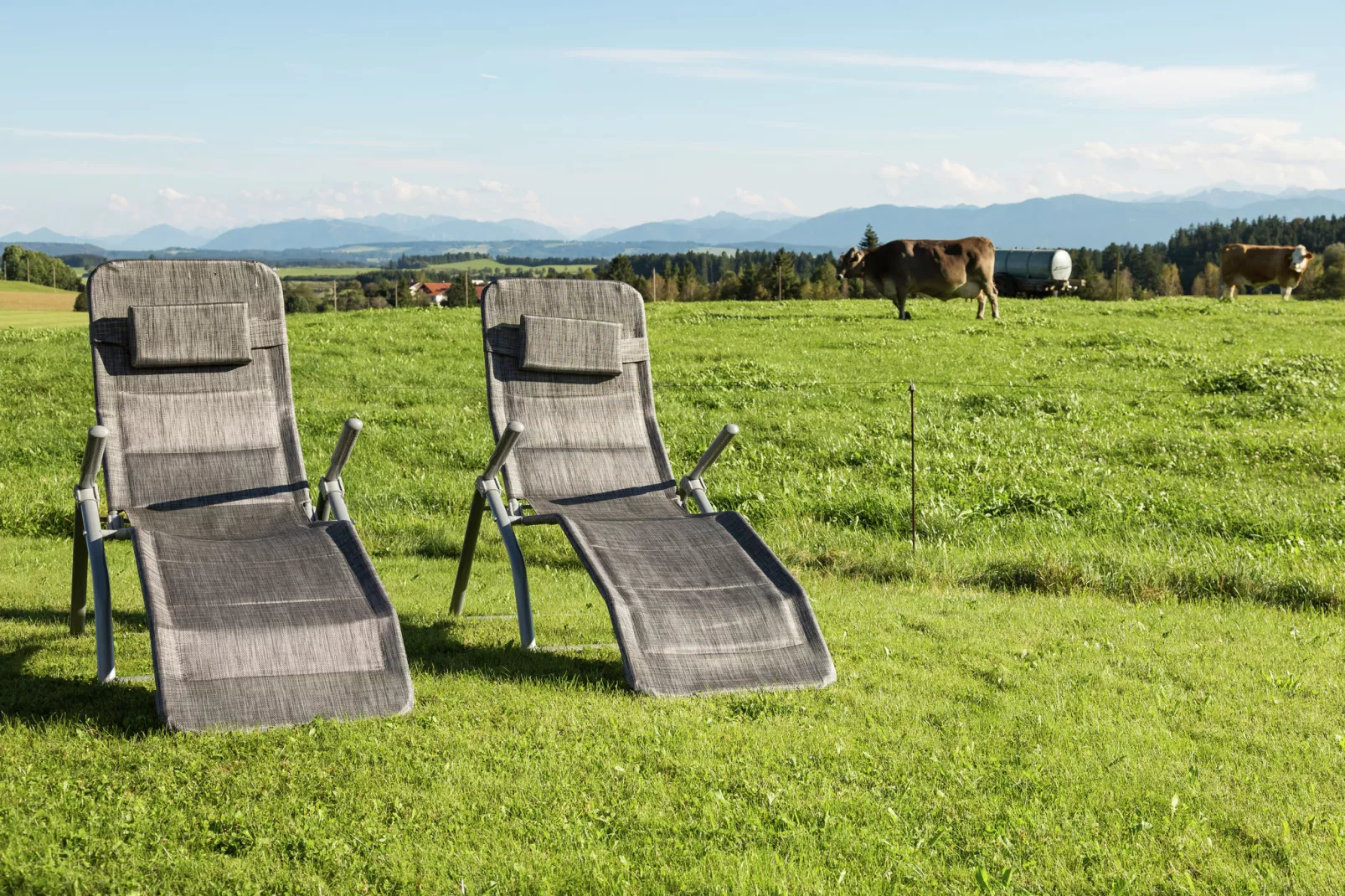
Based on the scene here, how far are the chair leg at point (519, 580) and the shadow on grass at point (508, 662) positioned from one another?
0.29 feet

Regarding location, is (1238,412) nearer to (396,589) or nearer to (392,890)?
(396,589)

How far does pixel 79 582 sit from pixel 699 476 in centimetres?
303

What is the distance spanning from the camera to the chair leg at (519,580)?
201 inches

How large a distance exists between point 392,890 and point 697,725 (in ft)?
4.77

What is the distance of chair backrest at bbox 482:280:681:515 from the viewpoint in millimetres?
6234

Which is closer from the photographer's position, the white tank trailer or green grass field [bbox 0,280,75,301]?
the white tank trailer

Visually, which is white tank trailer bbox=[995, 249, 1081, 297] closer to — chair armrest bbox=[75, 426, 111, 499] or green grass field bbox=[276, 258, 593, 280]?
chair armrest bbox=[75, 426, 111, 499]

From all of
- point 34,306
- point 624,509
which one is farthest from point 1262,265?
point 34,306

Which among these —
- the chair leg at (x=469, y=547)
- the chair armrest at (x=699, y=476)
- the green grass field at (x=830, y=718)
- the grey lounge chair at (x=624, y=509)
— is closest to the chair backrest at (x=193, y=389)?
the green grass field at (x=830, y=718)

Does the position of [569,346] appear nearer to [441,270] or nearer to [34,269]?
[34,269]

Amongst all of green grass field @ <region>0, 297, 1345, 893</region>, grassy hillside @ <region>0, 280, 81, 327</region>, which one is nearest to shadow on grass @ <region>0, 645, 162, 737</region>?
green grass field @ <region>0, 297, 1345, 893</region>

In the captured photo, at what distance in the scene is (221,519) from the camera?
18.3 feet

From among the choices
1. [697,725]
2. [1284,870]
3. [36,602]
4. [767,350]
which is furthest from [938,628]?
[767,350]

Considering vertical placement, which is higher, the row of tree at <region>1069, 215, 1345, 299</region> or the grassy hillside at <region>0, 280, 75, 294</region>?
the row of tree at <region>1069, 215, 1345, 299</region>
